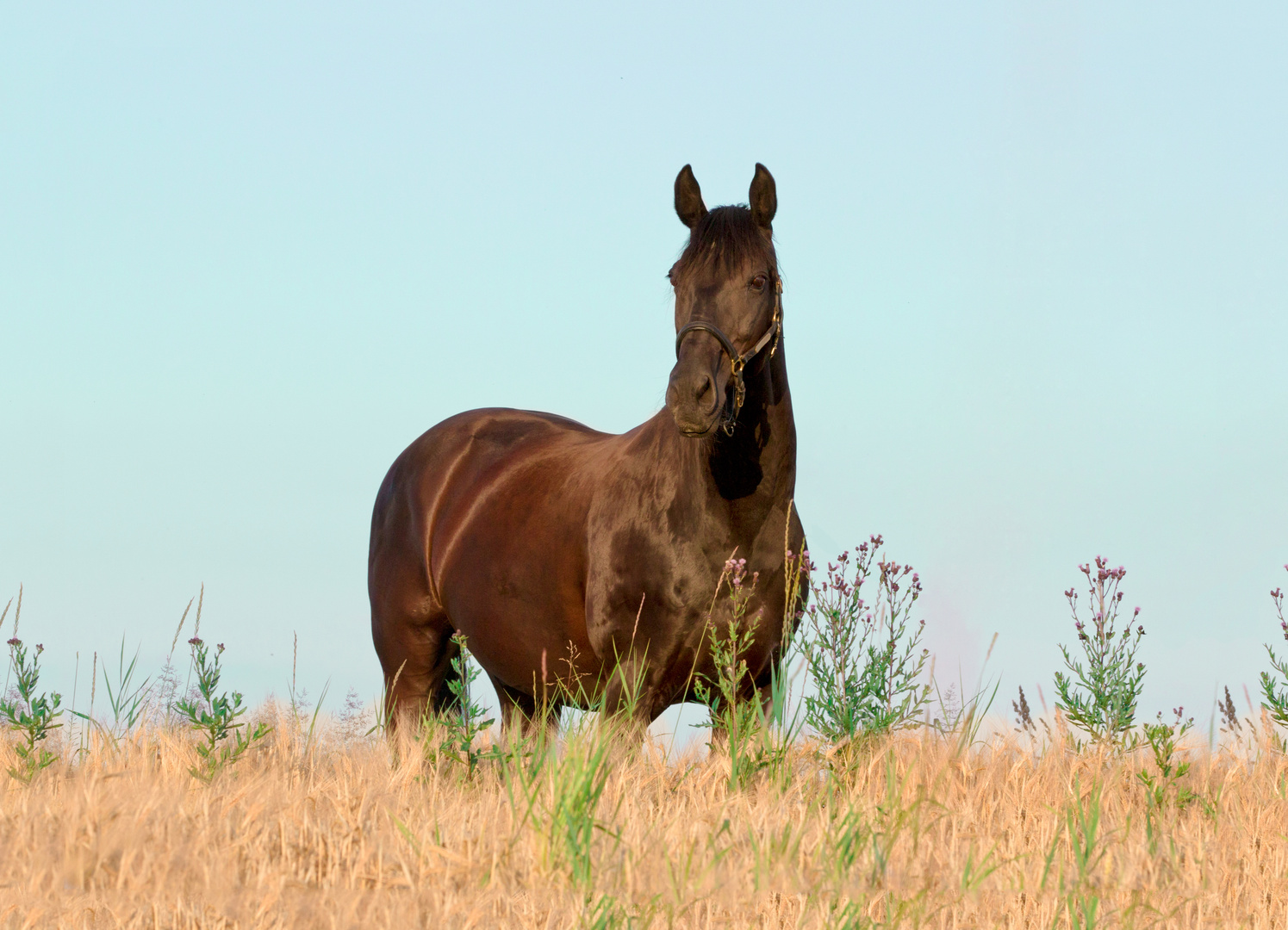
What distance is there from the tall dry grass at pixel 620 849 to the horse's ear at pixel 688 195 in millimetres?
2627

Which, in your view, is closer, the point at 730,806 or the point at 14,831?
the point at 14,831

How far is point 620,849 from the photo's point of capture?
11.6 feet

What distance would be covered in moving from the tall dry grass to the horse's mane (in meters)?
2.13

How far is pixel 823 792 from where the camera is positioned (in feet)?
14.9

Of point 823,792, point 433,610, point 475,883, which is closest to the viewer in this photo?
point 475,883

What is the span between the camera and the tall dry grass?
3127 millimetres

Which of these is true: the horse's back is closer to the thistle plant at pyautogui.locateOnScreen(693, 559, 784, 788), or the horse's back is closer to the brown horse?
the brown horse

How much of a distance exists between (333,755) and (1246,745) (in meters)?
4.71

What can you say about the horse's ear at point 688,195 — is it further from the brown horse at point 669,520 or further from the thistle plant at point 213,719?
the thistle plant at point 213,719

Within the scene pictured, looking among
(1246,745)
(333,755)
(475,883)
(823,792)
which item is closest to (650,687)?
(823,792)

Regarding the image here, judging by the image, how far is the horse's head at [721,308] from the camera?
4.80m

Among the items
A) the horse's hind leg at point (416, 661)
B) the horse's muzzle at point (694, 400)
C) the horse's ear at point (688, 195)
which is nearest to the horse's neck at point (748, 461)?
the horse's muzzle at point (694, 400)

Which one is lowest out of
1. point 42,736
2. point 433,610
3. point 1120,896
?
point 1120,896

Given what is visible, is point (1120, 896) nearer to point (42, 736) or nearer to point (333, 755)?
point (333, 755)
